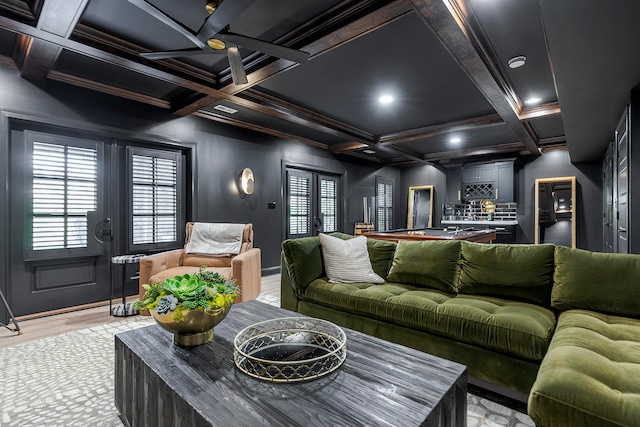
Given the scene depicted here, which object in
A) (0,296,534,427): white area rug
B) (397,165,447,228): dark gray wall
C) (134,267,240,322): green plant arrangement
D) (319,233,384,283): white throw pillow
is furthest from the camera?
(397,165,447,228): dark gray wall

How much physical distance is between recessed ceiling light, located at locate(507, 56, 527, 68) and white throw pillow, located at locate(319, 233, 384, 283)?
7.51ft

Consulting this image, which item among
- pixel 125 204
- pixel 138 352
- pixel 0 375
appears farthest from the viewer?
pixel 125 204

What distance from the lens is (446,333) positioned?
6.42 ft

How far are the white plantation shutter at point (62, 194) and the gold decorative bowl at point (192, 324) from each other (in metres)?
2.92

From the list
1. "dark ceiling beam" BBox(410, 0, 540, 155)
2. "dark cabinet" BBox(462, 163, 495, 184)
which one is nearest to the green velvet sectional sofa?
"dark ceiling beam" BBox(410, 0, 540, 155)

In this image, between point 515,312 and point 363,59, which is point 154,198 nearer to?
point 363,59

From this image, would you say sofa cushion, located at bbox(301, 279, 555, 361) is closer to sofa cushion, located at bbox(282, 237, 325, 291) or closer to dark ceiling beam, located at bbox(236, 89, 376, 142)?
sofa cushion, located at bbox(282, 237, 325, 291)

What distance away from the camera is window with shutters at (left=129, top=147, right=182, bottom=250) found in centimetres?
401

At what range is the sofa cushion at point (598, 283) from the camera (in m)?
1.88

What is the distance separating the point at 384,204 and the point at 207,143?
541 centimetres

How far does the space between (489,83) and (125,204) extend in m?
4.46

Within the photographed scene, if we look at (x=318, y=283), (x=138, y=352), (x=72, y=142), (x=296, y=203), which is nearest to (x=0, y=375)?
(x=138, y=352)

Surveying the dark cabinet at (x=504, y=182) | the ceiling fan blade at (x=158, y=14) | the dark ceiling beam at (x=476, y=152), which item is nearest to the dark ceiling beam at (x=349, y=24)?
the ceiling fan blade at (x=158, y=14)

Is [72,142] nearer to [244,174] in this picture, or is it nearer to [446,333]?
[244,174]
